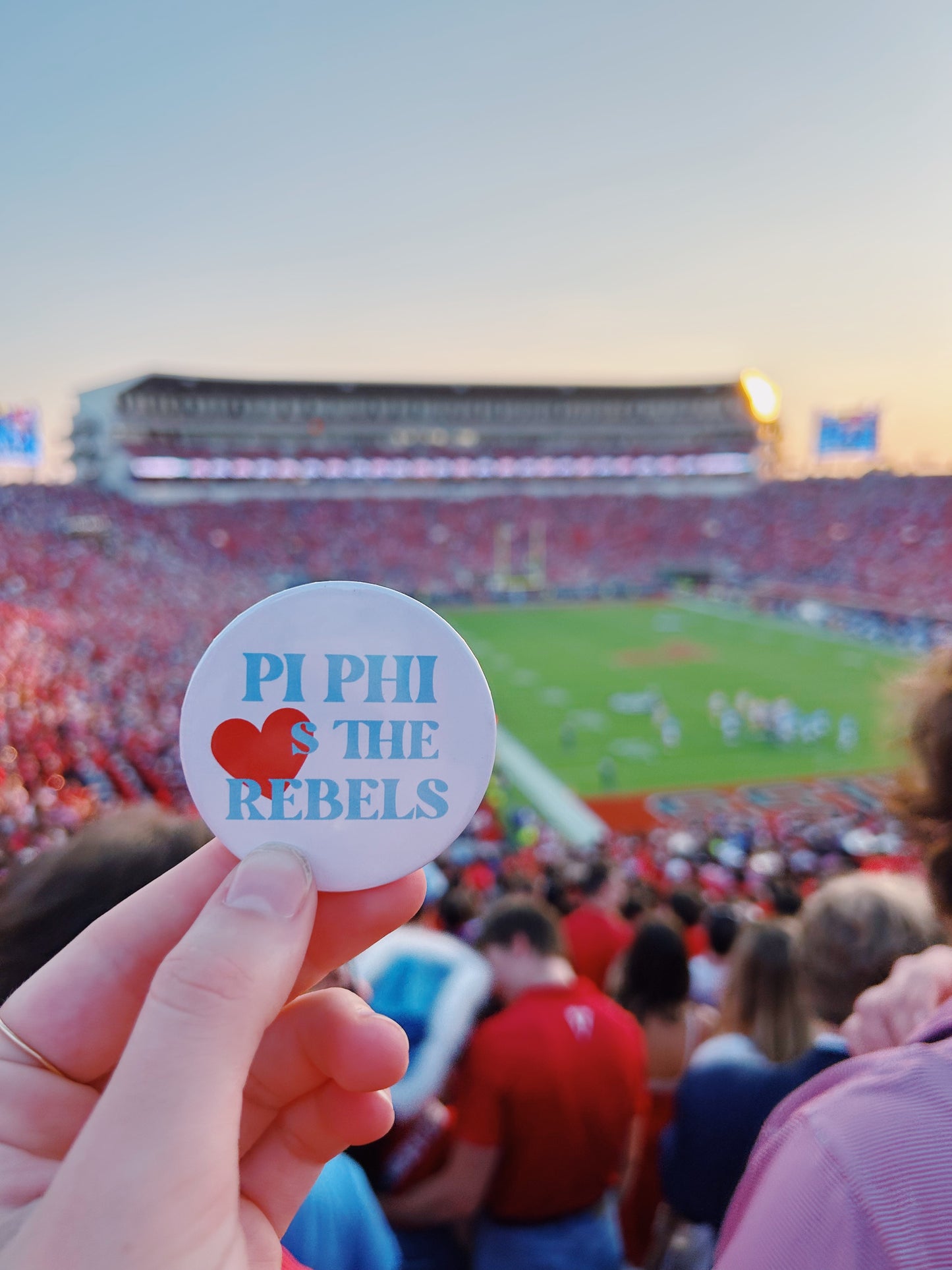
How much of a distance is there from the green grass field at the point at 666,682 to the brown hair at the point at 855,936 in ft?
46.4

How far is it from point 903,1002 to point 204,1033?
1592 millimetres

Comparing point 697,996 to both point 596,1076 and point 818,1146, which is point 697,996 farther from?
point 818,1146

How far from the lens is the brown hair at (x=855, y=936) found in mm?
2654

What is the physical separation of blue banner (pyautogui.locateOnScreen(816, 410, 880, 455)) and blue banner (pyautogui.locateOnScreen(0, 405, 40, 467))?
173 feet

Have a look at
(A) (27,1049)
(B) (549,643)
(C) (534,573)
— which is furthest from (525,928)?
(C) (534,573)

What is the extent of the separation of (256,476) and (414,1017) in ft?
205

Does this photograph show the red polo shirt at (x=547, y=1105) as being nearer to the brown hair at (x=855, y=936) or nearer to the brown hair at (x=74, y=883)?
the brown hair at (x=855, y=936)

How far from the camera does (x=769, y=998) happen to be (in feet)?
10.00

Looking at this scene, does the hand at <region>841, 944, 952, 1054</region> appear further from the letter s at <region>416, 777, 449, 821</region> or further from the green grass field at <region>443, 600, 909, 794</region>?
the green grass field at <region>443, 600, 909, 794</region>

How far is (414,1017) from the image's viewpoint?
2.76m

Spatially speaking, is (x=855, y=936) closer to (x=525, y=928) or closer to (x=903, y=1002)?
(x=903, y=1002)

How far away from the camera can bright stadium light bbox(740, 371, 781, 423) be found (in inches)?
2822

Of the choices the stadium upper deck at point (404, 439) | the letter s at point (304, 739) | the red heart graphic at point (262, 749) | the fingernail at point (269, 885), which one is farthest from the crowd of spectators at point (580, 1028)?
the stadium upper deck at point (404, 439)

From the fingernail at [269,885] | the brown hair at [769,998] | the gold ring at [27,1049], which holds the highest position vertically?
the fingernail at [269,885]
